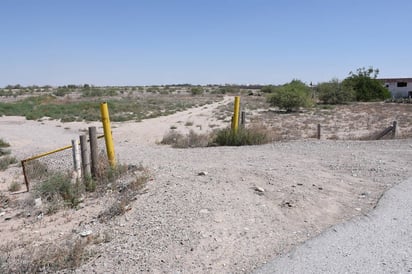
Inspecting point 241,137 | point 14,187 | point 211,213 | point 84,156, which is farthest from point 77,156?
point 241,137

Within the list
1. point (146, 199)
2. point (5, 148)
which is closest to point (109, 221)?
point (146, 199)

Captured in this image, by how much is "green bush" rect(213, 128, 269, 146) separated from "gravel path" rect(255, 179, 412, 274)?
731 centimetres

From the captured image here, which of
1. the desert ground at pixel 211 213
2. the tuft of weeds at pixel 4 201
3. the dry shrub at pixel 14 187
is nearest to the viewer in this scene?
the desert ground at pixel 211 213

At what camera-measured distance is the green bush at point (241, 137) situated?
1298 cm

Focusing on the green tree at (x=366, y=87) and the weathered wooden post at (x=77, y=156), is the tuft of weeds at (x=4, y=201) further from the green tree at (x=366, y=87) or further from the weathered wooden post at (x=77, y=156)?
the green tree at (x=366, y=87)

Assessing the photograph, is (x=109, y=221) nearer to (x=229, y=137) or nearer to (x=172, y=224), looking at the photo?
(x=172, y=224)

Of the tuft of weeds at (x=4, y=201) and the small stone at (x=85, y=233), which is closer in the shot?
the small stone at (x=85, y=233)

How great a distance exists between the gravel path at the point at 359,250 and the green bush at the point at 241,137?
24.0 ft

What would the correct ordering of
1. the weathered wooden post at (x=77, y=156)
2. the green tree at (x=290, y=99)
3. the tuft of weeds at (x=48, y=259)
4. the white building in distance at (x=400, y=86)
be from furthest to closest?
the white building in distance at (x=400, y=86), the green tree at (x=290, y=99), the weathered wooden post at (x=77, y=156), the tuft of weeds at (x=48, y=259)

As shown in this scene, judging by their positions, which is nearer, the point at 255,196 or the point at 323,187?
the point at 255,196

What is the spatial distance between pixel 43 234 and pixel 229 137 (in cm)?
788

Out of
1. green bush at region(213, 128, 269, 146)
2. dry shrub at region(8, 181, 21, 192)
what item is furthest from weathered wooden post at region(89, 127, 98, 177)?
green bush at region(213, 128, 269, 146)

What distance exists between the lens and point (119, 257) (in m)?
4.64

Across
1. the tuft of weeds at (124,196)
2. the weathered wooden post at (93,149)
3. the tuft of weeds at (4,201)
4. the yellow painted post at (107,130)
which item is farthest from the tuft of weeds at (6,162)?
the tuft of weeds at (124,196)
